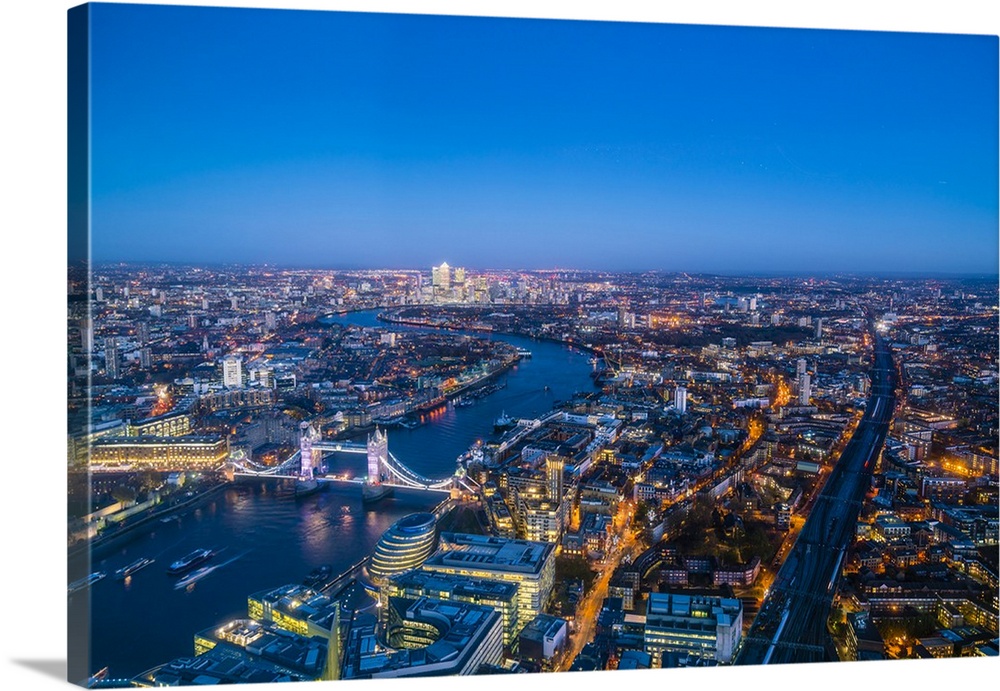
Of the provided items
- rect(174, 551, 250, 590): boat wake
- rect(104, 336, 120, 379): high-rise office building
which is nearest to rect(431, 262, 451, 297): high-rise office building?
rect(104, 336, 120, 379): high-rise office building

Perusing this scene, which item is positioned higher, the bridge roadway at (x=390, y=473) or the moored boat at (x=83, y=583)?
the moored boat at (x=83, y=583)

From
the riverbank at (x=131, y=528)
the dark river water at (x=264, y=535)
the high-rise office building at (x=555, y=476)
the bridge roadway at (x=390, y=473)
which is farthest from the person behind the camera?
the bridge roadway at (x=390, y=473)

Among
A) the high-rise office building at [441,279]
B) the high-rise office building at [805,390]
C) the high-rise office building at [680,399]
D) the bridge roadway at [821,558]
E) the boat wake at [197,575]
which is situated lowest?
the boat wake at [197,575]

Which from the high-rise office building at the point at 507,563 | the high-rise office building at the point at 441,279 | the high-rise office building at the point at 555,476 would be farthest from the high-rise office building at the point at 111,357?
the high-rise office building at the point at 555,476

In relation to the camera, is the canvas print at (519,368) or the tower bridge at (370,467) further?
the tower bridge at (370,467)

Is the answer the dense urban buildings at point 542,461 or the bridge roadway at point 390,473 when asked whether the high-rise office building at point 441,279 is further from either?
the bridge roadway at point 390,473
